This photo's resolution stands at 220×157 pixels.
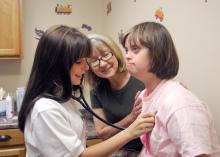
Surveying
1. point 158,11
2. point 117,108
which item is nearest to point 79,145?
point 117,108

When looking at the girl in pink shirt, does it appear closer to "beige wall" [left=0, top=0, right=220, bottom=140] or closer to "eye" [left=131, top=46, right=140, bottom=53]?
"eye" [left=131, top=46, right=140, bottom=53]

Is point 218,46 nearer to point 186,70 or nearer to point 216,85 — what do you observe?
point 216,85

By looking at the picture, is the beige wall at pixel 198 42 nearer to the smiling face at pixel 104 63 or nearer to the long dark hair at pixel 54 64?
the smiling face at pixel 104 63

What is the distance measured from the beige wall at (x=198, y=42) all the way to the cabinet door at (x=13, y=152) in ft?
4.13

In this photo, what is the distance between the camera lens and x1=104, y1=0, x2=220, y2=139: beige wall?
1.40 m

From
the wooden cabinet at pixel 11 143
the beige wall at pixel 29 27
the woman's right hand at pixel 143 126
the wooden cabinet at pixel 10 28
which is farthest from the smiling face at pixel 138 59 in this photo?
the beige wall at pixel 29 27

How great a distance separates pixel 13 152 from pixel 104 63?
1.05 meters

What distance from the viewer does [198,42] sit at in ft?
4.98

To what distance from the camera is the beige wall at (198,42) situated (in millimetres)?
1396

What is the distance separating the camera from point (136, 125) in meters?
1.03

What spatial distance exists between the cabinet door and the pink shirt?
1369mm

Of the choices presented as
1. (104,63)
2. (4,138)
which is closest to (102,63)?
(104,63)

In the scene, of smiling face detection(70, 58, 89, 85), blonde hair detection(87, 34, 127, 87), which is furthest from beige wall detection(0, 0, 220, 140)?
smiling face detection(70, 58, 89, 85)

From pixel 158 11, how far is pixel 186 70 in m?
0.46
